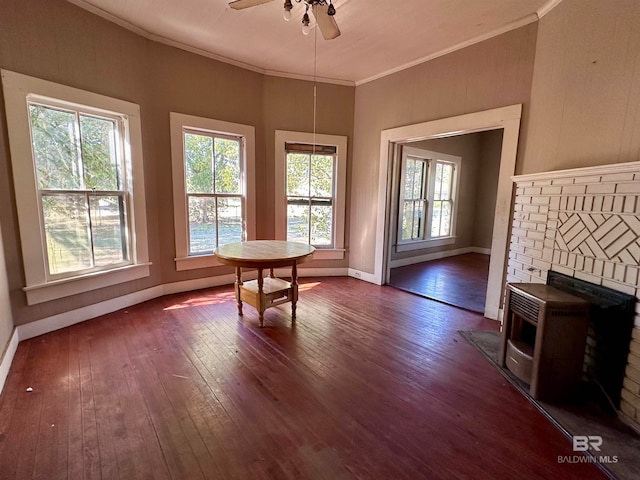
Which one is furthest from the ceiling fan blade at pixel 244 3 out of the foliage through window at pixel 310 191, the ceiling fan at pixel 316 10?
the foliage through window at pixel 310 191

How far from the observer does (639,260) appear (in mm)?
1695

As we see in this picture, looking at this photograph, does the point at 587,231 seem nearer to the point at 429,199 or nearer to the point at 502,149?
the point at 502,149

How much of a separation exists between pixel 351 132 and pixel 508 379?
3673 millimetres

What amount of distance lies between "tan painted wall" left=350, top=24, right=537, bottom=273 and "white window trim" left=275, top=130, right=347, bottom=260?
17 centimetres

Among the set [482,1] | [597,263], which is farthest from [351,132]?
[597,263]

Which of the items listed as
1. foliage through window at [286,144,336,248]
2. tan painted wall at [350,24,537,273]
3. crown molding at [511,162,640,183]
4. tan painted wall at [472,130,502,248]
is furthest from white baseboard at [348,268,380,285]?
tan painted wall at [472,130,502,248]

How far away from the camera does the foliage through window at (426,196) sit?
588 cm

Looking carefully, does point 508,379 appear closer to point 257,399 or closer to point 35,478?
point 257,399

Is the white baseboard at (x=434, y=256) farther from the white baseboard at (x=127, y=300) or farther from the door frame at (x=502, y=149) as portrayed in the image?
the door frame at (x=502, y=149)

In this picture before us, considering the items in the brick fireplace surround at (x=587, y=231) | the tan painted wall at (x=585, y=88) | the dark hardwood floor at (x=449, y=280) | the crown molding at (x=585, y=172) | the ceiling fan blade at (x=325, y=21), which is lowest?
the dark hardwood floor at (x=449, y=280)

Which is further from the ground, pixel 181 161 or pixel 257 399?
pixel 181 161

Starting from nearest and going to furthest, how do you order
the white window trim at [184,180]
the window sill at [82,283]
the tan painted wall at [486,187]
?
the window sill at [82,283] → the white window trim at [184,180] → the tan painted wall at [486,187]

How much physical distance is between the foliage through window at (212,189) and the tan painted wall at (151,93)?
26cm

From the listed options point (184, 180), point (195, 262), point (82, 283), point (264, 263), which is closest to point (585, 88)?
point (264, 263)
